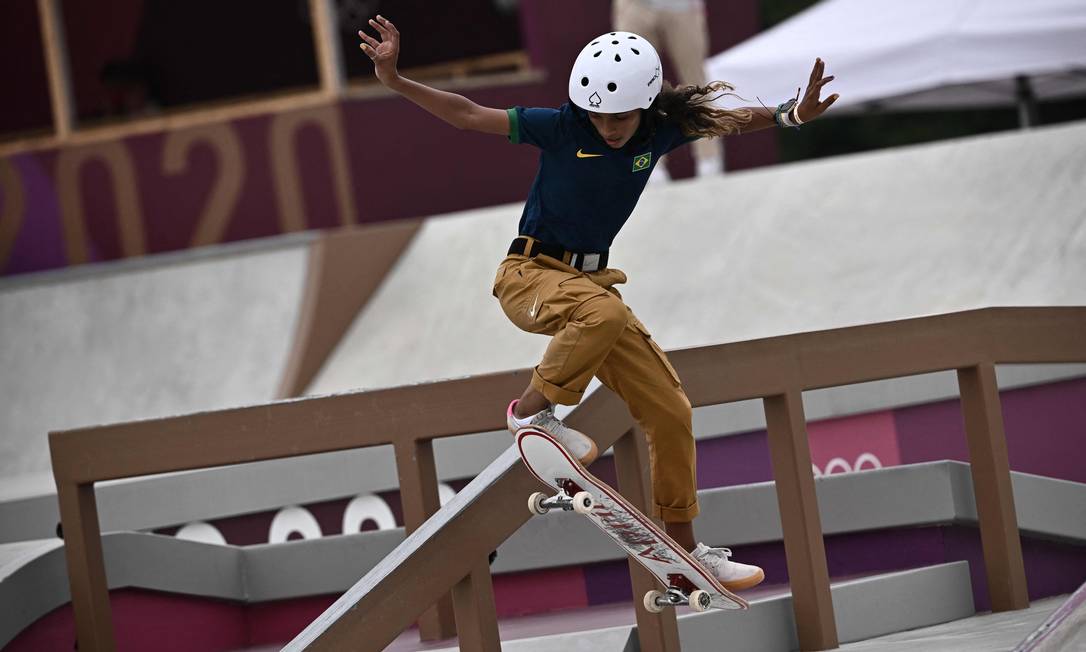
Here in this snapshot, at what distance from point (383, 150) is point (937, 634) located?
8279 mm

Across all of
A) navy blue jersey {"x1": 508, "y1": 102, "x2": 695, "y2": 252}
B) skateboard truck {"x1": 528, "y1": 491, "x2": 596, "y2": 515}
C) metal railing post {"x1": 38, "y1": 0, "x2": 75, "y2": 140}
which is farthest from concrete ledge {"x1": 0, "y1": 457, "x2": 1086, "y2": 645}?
metal railing post {"x1": 38, "y1": 0, "x2": 75, "y2": 140}

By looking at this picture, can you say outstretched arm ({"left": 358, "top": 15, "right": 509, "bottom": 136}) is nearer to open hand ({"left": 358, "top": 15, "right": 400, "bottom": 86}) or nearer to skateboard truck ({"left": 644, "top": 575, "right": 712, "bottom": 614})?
open hand ({"left": 358, "top": 15, "right": 400, "bottom": 86})

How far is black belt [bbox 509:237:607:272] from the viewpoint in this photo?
15.1 feet

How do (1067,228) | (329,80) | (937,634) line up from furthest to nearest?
(329,80)
(1067,228)
(937,634)

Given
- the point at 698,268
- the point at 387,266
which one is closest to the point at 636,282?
the point at 698,268

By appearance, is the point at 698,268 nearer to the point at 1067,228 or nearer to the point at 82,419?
the point at 1067,228

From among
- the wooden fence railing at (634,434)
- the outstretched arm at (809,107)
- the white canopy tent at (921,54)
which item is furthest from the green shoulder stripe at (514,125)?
the white canopy tent at (921,54)

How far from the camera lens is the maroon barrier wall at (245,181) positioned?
40.5 ft

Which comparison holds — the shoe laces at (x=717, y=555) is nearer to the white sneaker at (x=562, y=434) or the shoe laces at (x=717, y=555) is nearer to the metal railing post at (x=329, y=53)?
the white sneaker at (x=562, y=434)

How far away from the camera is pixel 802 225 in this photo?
30.4 feet

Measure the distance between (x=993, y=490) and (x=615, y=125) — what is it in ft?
7.31

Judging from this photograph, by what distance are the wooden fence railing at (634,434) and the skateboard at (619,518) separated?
0.80ft

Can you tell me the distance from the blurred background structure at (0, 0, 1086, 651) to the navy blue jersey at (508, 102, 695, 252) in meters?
0.71

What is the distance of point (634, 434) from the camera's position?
16.5 feet
